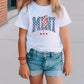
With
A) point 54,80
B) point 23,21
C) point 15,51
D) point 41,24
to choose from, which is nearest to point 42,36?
point 41,24

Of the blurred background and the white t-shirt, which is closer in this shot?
the white t-shirt

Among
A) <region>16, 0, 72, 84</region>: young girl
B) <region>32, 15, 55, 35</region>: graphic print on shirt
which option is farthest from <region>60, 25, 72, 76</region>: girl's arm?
<region>32, 15, 55, 35</region>: graphic print on shirt

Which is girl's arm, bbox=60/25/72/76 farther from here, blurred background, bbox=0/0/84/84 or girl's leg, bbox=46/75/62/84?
blurred background, bbox=0/0/84/84

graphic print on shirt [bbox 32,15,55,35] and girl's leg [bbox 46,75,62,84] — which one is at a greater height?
graphic print on shirt [bbox 32,15,55,35]

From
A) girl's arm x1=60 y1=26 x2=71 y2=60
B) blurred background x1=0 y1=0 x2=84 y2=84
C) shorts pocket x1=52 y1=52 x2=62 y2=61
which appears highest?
Result: girl's arm x1=60 y1=26 x2=71 y2=60

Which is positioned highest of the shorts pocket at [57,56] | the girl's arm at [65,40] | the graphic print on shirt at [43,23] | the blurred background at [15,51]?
the graphic print on shirt at [43,23]

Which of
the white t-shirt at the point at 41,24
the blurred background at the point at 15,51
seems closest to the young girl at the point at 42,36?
the white t-shirt at the point at 41,24

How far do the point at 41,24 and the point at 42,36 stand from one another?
0.38 ft

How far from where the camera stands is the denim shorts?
2.39 m

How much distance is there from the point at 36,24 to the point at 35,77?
1.76 feet

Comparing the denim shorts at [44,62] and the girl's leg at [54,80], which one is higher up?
the denim shorts at [44,62]

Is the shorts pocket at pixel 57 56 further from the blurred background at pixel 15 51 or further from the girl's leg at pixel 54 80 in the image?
the blurred background at pixel 15 51

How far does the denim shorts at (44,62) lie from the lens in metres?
2.39

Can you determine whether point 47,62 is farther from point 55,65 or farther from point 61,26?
point 61,26
